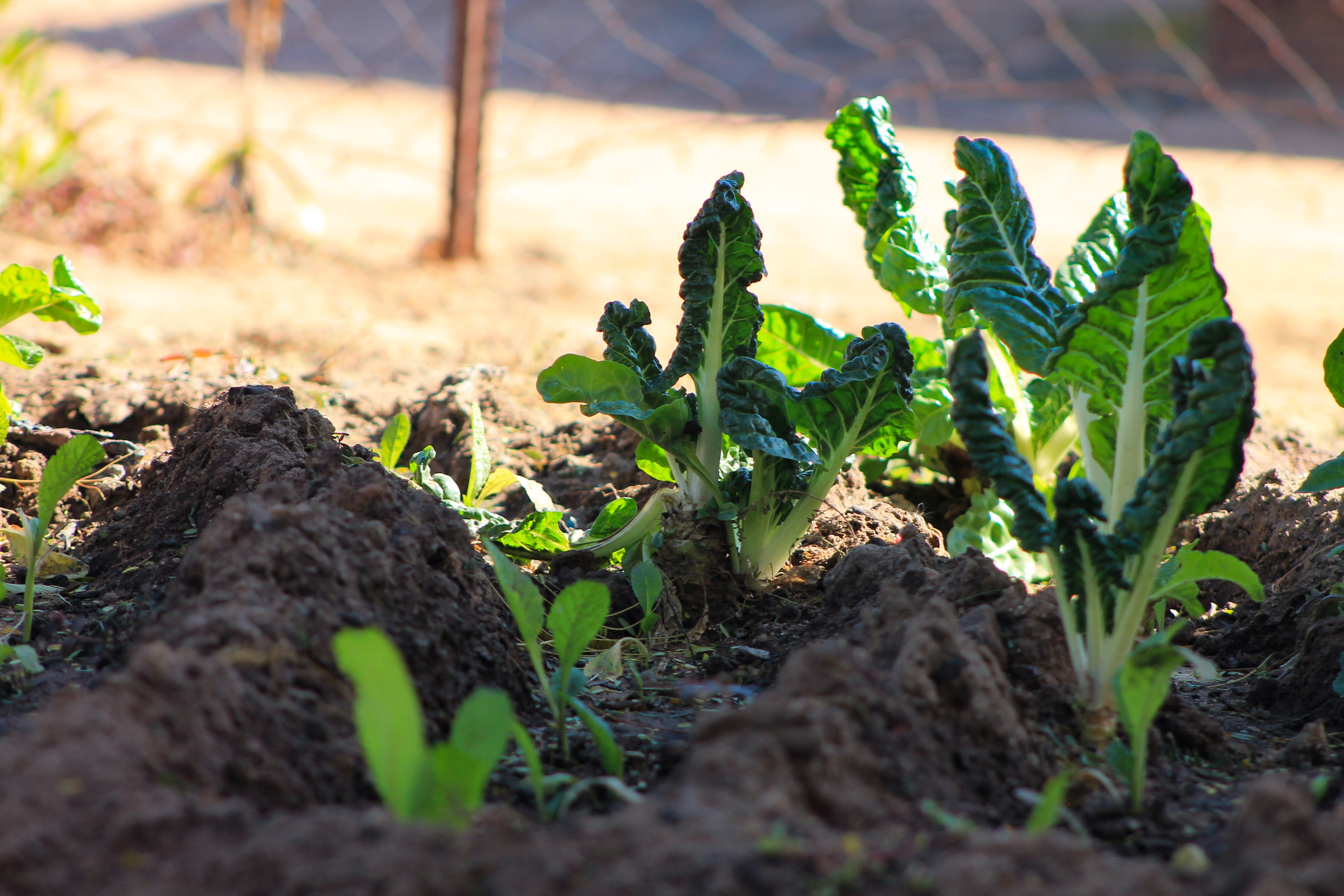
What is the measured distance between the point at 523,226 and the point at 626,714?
4.67 metres

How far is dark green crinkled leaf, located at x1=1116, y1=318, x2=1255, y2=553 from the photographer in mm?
1185

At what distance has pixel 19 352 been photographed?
1903 mm

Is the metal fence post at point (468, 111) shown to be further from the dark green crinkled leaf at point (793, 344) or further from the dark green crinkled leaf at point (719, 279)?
the dark green crinkled leaf at point (719, 279)

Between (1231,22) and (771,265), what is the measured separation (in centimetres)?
863

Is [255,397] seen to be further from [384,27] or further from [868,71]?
[384,27]

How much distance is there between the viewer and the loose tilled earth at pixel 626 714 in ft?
2.81

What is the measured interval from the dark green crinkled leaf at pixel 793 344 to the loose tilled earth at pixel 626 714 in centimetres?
27

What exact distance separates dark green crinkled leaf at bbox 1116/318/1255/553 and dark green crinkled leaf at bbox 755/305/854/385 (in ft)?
2.82

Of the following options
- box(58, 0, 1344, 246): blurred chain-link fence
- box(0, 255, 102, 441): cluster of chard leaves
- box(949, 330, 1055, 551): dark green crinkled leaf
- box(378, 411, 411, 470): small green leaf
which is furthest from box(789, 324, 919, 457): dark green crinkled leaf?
box(58, 0, 1344, 246): blurred chain-link fence

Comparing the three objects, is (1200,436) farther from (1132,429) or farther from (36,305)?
(36,305)

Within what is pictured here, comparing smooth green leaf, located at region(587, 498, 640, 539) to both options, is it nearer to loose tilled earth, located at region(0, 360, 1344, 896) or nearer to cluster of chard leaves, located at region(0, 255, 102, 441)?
loose tilled earth, located at region(0, 360, 1344, 896)

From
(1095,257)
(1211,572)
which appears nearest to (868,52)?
(1095,257)


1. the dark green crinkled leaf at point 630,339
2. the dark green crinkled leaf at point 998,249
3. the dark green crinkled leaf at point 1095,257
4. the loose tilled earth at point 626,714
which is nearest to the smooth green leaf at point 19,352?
the loose tilled earth at point 626,714

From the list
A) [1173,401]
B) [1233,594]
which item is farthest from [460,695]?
[1233,594]
